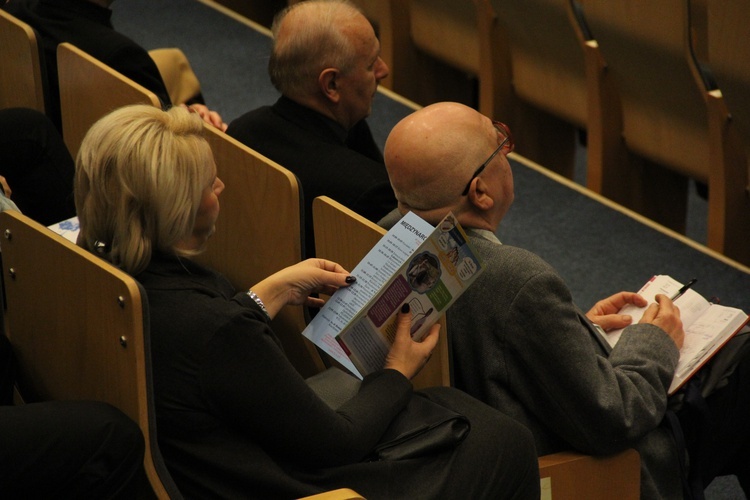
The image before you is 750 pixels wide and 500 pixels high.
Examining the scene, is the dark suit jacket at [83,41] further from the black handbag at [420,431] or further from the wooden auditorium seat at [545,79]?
the black handbag at [420,431]

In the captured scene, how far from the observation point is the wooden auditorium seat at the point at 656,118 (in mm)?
2857

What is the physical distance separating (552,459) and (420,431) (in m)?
0.27

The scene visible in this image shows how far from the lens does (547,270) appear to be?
1580 millimetres

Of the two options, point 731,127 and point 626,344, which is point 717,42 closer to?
point 731,127

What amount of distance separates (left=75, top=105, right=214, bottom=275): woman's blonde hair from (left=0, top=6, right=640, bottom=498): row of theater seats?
60mm

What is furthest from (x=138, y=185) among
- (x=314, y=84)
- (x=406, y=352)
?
(x=314, y=84)

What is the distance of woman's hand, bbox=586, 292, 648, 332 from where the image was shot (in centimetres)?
188

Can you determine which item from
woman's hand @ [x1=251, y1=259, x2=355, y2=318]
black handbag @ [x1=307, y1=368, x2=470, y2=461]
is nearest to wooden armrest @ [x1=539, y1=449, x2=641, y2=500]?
black handbag @ [x1=307, y1=368, x2=470, y2=461]

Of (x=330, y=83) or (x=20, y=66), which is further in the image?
(x=20, y=66)

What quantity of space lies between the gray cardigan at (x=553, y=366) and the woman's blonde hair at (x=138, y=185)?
0.45m

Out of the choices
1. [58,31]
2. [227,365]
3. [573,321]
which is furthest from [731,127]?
[227,365]

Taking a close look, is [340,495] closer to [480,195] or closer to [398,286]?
[398,286]

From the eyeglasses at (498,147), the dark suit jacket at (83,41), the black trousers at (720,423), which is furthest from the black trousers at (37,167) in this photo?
the black trousers at (720,423)

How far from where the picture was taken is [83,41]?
2.65 meters
